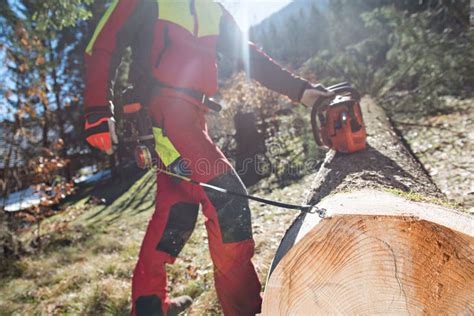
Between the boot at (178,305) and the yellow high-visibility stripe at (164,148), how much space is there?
3.44ft

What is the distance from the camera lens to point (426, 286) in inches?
38.3

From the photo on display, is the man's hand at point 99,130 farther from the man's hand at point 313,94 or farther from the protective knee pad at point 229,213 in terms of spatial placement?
the man's hand at point 313,94

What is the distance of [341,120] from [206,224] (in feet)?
3.21

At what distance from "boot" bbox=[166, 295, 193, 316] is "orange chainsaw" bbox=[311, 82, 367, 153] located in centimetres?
144

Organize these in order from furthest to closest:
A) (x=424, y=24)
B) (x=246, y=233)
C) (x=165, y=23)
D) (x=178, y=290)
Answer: (x=424, y=24), (x=178, y=290), (x=165, y=23), (x=246, y=233)

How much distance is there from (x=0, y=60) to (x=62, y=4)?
1113 millimetres

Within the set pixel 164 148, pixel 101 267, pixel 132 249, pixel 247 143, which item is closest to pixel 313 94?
pixel 164 148

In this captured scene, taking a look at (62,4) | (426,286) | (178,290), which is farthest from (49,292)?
(426,286)

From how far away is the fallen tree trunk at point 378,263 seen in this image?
0.94 meters

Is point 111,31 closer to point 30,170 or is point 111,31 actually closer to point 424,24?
point 30,170

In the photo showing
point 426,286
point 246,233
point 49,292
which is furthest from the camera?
point 49,292

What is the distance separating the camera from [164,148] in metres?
1.74

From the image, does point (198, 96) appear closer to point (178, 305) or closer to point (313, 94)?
point (313, 94)

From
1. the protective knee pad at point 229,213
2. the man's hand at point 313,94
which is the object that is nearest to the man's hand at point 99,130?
the protective knee pad at point 229,213
